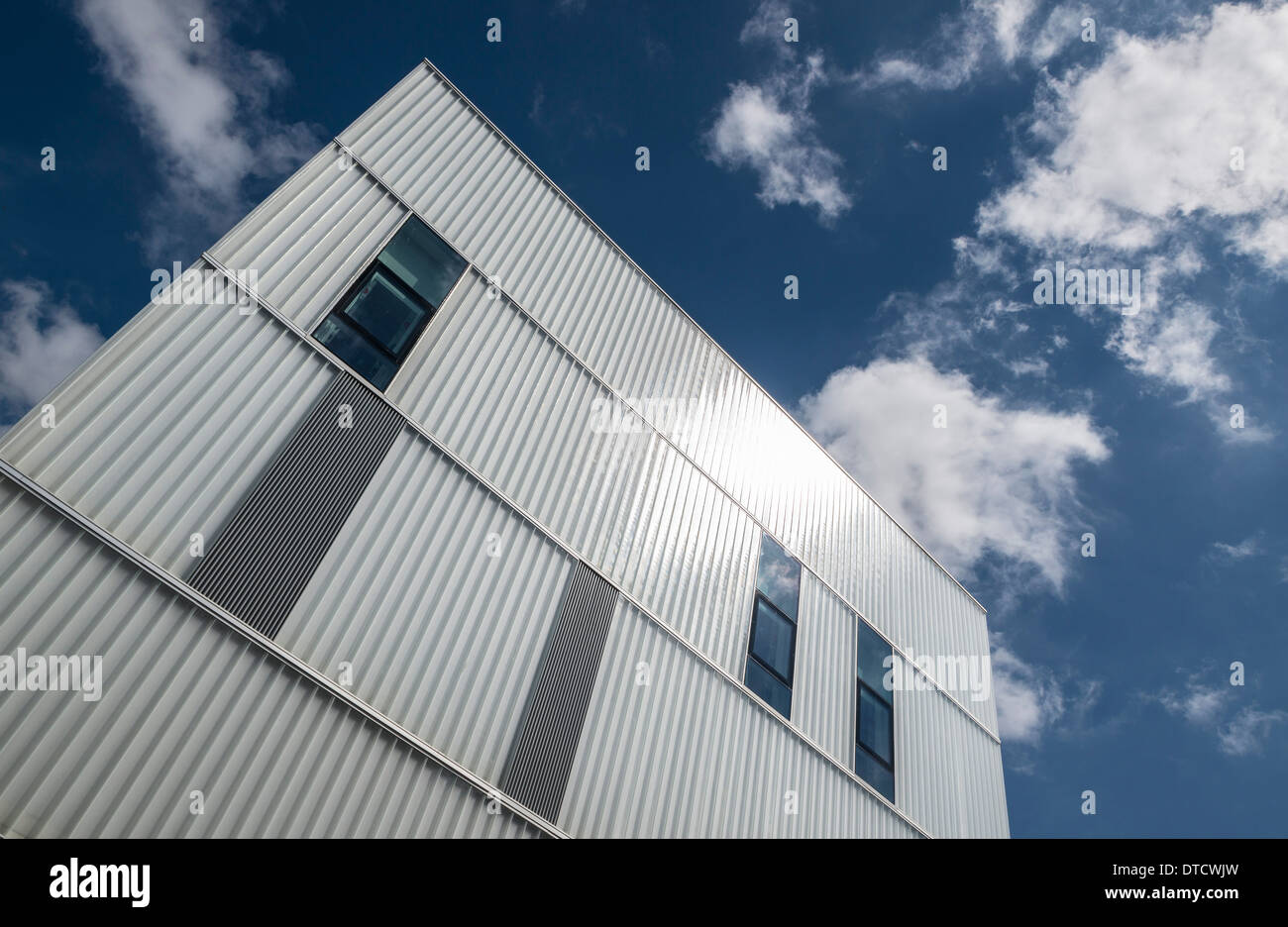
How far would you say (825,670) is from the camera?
13.1 meters

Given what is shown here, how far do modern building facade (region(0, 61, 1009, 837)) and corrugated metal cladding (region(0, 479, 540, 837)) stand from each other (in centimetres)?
2

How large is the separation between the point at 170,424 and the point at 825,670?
10899 mm

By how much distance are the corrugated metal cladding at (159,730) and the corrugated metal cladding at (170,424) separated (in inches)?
14.6

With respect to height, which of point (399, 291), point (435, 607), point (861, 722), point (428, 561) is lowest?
point (435, 607)

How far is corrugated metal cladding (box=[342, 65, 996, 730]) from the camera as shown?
10703mm

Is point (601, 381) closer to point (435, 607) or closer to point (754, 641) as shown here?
point (435, 607)

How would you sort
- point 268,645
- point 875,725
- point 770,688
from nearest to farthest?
point 268,645
point 770,688
point 875,725

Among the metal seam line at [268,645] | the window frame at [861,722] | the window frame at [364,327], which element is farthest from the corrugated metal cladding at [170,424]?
the window frame at [861,722]

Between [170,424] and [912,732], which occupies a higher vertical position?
[912,732]

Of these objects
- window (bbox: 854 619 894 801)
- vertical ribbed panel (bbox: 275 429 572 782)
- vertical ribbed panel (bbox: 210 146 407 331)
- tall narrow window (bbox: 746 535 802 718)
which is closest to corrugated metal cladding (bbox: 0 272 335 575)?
vertical ribbed panel (bbox: 210 146 407 331)

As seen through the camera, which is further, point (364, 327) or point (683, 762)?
point (683, 762)

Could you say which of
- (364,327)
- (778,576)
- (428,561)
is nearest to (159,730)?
(428,561)
